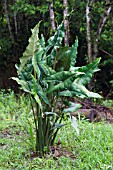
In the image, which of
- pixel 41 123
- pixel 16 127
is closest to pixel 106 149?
pixel 41 123

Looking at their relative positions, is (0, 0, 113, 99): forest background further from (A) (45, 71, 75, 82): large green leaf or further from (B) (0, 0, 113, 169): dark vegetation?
(A) (45, 71, 75, 82): large green leaf

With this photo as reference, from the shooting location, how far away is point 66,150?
11.8 ft

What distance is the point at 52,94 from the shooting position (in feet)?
10.9

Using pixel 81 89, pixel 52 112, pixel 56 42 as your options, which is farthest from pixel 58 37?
pixel 52 112

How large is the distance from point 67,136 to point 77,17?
478 centimetres

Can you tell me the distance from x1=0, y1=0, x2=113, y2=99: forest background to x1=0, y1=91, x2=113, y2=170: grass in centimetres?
323

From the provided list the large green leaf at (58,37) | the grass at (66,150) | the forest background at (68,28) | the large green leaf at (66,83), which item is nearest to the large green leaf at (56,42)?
the large green leaf at (58,37)

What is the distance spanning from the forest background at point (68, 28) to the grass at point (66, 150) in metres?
3.23

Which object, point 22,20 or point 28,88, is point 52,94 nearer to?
point 28,88

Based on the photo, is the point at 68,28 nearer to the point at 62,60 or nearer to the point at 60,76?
the point at 62,60

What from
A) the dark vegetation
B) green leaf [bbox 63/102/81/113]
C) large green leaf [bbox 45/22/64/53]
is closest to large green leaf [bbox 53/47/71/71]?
the dark vegetation

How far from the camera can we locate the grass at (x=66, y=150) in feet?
10.5

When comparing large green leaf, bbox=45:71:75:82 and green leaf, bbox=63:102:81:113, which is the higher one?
large green leaf, bbox=45:71:75:82

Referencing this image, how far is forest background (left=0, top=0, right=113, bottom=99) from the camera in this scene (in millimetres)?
7355
